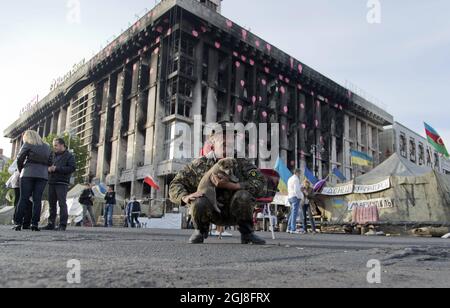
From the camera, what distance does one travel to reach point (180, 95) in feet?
111

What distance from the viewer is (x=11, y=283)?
1.72 metres

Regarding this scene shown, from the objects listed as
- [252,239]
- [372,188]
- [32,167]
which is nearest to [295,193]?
[372,188]

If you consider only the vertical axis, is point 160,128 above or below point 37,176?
above

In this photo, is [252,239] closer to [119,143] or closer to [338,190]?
[338,190]

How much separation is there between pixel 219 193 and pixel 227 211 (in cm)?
25

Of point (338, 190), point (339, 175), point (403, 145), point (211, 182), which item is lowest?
point (211, 182)

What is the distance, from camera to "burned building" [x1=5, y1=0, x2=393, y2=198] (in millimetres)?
34500

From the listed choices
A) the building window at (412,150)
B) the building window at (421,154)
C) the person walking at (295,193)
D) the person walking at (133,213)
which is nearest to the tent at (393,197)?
the person walking at (295,193)

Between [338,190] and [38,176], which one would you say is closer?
[38,176]

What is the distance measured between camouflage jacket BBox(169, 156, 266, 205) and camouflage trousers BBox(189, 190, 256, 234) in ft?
0.36

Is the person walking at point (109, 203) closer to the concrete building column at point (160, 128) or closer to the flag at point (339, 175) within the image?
the flag at point (339, 175)

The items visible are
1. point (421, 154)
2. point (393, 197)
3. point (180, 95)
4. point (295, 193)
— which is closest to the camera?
point (295, 193)
